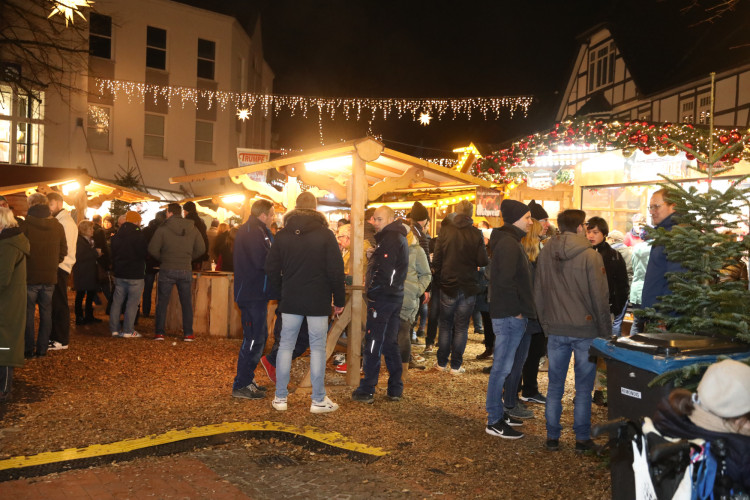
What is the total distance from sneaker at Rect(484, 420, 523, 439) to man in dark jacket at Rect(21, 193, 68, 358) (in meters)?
5.94

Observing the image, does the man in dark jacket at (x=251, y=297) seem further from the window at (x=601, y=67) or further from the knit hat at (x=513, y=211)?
the window at (x=601, y=67)

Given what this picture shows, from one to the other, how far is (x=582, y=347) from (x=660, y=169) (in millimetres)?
10127

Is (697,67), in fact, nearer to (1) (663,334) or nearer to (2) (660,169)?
(2) (660,169)

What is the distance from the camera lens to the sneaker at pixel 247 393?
23.5 feet

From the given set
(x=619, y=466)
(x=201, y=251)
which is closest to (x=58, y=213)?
(x=201, y=251)

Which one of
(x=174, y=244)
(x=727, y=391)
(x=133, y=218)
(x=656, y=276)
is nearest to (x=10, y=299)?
(x=174, y=244)

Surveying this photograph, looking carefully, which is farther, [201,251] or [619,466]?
[201,251]

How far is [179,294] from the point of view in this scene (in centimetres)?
1095

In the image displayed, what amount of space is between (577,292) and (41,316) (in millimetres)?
6909

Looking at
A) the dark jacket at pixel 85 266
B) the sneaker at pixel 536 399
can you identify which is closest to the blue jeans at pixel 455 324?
the sneaker at pixel 536 399

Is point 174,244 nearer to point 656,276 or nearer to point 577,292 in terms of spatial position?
point 577,292

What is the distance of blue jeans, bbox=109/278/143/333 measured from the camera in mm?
11031

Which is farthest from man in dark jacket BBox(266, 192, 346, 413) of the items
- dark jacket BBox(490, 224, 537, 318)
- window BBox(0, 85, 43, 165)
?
window BBox(0, 85, 43, 165)

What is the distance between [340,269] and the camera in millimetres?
6637
